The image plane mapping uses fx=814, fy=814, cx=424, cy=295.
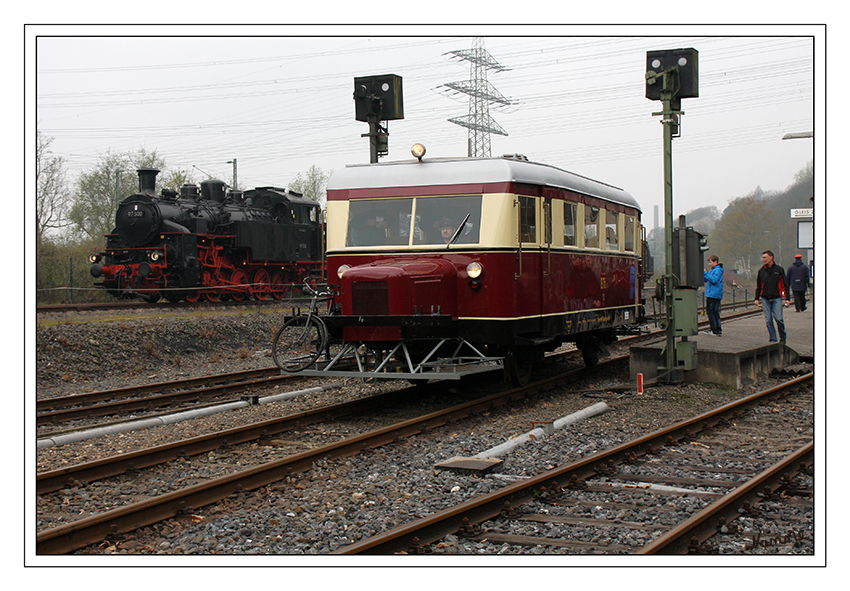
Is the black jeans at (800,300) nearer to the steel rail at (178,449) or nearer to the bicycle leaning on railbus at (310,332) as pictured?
the bicycle leaning on railbus at (310,332)

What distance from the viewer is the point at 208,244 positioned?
2588 cm

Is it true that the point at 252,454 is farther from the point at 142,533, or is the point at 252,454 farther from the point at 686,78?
the point at 686,78

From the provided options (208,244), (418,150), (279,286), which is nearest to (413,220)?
(418,150)

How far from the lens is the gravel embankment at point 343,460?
5.23 metres

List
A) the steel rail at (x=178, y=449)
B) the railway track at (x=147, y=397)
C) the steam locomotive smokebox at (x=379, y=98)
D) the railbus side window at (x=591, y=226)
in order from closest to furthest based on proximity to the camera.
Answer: the steel rail at (x=178, y=449) → the railway track at (x=147, y=397) → the railbus side window at (x=591, y=226) → the steam locomotive smokebox at (x=379, y=98)

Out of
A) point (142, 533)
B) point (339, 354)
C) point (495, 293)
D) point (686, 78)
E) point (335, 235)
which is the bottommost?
point (142, 533)

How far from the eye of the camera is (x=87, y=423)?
9.56 m

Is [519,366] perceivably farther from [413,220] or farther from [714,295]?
[714,295]

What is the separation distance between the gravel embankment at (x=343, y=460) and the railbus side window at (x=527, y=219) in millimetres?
2141

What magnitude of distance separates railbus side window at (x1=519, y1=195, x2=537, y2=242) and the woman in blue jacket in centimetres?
674

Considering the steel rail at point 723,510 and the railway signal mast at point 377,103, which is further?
the railway signal mast at point 377,103

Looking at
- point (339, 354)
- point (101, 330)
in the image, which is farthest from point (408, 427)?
point (101, 330)

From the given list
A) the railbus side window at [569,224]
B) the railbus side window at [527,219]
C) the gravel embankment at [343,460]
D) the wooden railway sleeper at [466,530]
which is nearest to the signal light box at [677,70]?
the railbus side window at [569,224]

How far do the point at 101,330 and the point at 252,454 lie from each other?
365 inches
